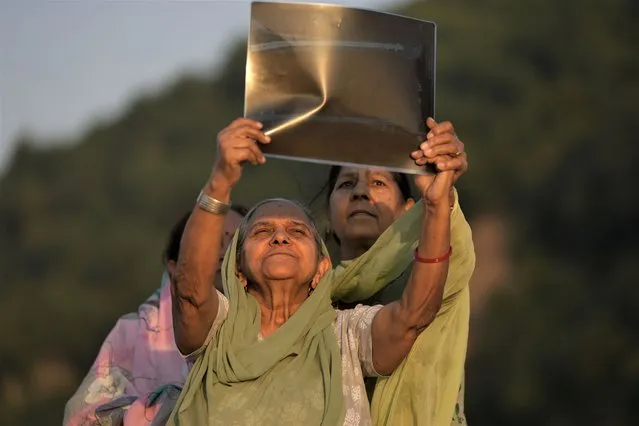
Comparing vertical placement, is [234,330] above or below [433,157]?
below

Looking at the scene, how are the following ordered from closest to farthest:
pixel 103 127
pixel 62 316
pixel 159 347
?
pixel 159 347 < pixel 62 316 < pixel 103 127

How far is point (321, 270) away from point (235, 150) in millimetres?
725

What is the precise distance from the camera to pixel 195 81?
27000 millimetres

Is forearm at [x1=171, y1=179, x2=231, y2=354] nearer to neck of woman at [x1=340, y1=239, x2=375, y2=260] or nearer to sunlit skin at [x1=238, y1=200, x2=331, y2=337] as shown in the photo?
sunlit skin at [x1=238, y1=200, x2=331, y2=337]

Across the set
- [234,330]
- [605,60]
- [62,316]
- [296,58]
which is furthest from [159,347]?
[605,60]

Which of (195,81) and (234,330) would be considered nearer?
(234,330)

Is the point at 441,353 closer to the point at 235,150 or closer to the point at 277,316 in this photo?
the point at 277,316

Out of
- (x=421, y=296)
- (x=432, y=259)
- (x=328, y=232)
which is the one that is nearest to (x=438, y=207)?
(x=432, y=259)

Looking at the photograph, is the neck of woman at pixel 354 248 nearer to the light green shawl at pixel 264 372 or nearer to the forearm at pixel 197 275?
the light green shawl at pixel 264 372

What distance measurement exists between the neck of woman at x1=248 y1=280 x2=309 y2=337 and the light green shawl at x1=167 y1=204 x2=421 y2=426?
1.7 inches

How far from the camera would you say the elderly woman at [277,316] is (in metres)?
5.34

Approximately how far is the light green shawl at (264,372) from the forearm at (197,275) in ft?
0.28

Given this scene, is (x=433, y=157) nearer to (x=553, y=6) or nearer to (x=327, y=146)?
(x=327, y=146)

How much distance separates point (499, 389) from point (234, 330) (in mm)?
12821
